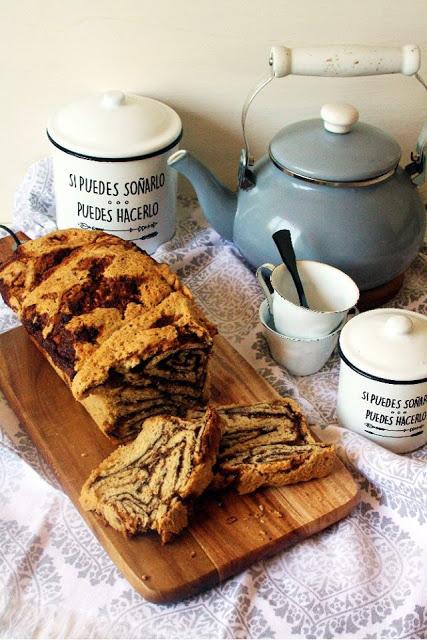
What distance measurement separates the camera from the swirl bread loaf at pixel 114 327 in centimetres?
130

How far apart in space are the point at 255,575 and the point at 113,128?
2.79ft

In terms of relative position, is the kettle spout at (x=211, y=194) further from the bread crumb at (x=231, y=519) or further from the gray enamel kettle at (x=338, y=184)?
the bread crumb at (x=231, y=519)

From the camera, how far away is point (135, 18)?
1671 millimetres

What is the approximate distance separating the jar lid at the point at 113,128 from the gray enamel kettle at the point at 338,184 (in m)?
0.07

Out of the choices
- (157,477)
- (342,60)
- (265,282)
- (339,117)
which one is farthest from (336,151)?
(157,477)

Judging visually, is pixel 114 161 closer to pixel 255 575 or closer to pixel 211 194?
pixel 211 194

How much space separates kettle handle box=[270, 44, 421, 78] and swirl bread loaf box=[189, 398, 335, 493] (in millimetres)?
590

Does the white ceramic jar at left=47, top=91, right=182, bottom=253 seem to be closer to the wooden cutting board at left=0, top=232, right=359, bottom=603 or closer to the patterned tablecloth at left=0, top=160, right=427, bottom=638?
the wooden cutting board at left=0, top=232, right=359, bottom=603

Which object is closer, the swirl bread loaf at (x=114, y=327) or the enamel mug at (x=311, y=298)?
the swirl bread loaf at (x=114, y=327)

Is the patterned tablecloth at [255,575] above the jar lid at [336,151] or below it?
below

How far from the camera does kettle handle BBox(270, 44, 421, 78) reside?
1.51 meters

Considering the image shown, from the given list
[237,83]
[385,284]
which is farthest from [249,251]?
[237,83]

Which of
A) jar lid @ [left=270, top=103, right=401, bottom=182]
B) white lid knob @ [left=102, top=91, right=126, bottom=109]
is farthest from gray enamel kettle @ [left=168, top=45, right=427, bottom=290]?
white lid knob @ [left=102, top=91, right=126, bottom=109]

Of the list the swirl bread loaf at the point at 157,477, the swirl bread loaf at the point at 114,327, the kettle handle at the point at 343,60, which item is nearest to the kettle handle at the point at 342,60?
the kettle handle at the point at 343,60
